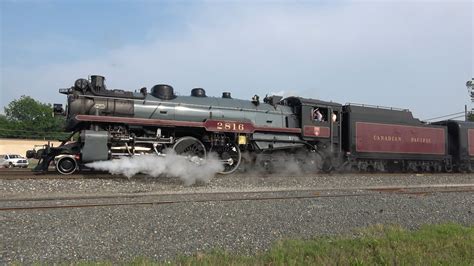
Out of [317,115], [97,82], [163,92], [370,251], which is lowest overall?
[370,251]

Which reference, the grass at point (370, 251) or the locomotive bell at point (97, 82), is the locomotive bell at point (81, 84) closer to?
the locomotive bell at point (97, 82)

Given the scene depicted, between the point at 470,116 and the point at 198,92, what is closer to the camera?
the point at 198,92

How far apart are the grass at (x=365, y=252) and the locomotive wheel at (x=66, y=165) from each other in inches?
373

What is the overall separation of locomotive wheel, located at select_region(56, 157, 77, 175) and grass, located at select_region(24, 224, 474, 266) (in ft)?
31.1

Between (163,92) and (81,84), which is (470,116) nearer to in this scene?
(163,92)

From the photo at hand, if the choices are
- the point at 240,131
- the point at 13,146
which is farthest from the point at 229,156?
the point at 13,146

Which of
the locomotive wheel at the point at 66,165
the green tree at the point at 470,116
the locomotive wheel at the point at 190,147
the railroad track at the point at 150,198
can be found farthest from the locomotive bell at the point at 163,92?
the green tree at the point at 470,116

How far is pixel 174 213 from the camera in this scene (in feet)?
26.2

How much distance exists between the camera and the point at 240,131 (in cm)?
1552

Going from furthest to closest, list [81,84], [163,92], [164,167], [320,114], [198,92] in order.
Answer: [320,114]
[198,92]
[163,92]
[81,84]
[164,167]

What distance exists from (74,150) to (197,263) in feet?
31.6

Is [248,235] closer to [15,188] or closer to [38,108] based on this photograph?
[15,188]

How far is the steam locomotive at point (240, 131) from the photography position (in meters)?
13.6

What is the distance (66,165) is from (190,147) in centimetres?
411
